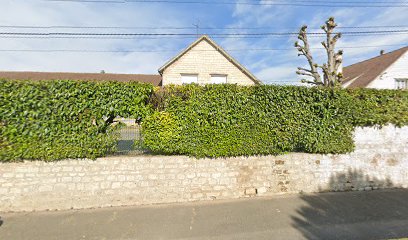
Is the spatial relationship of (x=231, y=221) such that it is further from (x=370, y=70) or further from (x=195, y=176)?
(x=370, y=70)

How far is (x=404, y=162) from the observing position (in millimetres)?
5898

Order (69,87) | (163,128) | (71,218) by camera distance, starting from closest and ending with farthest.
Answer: (71,218) < (69,87) < (163,128)

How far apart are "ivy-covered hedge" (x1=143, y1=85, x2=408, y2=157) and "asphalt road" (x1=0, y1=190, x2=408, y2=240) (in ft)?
4.37

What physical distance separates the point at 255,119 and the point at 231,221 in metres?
2.53

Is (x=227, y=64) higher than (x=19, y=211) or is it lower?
higher

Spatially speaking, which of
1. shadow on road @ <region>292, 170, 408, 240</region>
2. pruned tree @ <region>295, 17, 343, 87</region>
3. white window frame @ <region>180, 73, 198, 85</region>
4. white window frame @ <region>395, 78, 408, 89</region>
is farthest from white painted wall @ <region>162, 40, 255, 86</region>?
white window frame @ <region>395, 78, 408, 89</region>

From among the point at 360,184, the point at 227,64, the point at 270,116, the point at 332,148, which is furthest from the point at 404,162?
the point at 227,64

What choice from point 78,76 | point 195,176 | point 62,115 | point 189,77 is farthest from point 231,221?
point 78,76

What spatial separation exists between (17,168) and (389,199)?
9126 millimetres

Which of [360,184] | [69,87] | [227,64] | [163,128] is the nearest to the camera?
[69,87]

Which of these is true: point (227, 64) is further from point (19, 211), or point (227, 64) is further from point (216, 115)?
point (19, 211)

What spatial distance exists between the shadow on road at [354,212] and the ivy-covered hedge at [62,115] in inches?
173

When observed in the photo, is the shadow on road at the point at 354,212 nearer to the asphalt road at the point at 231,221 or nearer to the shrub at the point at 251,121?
the asphalt road at the point at 231,221

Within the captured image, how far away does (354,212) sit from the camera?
4.34 m
